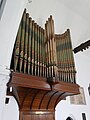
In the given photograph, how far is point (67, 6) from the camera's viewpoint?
129 inches

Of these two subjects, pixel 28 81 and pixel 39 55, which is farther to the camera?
pixel 39 55

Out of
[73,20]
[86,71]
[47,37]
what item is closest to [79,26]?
[73,20]

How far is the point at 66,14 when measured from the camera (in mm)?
3322

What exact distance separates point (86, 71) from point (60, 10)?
74.5 inches

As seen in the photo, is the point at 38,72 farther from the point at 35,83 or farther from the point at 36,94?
the point at 36,94

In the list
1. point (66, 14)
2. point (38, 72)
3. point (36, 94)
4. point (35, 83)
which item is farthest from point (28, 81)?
point (66, 14)

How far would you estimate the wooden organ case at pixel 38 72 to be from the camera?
5.71 feet

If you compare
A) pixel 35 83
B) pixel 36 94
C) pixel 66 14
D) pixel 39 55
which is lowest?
pixel 36 94

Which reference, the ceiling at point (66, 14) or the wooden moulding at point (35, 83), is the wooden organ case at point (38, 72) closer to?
the wooden moulding at point (35, 83)

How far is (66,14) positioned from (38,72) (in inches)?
76.6

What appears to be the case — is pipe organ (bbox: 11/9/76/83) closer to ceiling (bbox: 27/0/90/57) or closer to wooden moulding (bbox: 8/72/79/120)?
wooden moulding (bbox: 8/72/79/120)

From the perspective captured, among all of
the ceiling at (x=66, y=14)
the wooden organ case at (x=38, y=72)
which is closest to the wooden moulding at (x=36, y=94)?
the wooden organ case at (x=38, y=72)

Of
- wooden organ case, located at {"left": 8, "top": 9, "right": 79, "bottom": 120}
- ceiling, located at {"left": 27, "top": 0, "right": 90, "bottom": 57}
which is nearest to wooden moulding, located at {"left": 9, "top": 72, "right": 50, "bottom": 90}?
wooden organ case, located at {"left": 8, "top": 9, "right": 79, "bottom": 120}

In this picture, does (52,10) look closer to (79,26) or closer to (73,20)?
(73,20)
